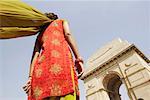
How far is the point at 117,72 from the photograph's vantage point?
62.5ft

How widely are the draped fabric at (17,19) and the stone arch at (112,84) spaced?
56.3 ft

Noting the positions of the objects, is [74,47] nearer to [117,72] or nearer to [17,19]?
[17,19]

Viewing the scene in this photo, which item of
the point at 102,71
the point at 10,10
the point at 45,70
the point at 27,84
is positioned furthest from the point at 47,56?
the point at 102,71

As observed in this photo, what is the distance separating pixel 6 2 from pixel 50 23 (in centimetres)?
65

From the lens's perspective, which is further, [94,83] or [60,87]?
[94,83]

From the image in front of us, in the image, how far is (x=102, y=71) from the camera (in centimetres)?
1984

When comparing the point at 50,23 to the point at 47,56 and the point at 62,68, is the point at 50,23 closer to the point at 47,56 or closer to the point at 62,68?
Answer: the point at 47,56

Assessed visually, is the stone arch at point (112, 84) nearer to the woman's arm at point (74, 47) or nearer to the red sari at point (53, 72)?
the woman's arm at point (74, 47)

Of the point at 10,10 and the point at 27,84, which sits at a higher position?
the point at 10,10

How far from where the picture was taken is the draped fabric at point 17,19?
239 centimetres

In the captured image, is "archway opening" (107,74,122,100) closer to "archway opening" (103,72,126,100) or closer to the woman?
"archway opening" (103,72,126,100)

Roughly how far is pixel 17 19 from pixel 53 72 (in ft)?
2.13

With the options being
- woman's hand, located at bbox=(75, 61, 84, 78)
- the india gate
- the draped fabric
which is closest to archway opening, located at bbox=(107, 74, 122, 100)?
the india gate

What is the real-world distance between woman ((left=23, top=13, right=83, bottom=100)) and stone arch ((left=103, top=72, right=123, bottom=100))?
55.5 ft
